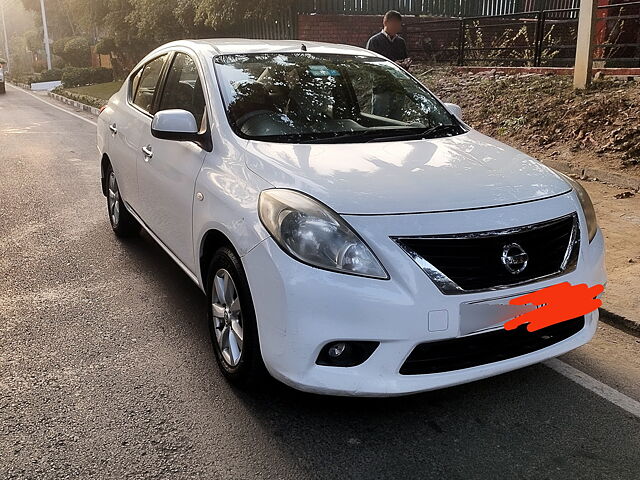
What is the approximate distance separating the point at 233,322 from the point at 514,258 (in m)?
1.35

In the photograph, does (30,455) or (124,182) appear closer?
(30,455)

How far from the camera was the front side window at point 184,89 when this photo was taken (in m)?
3.94

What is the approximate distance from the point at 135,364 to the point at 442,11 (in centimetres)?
1881

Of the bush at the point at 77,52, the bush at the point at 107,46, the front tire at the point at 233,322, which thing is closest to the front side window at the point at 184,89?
the front tire at the point at 233,322

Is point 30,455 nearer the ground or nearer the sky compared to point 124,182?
nearer the ground

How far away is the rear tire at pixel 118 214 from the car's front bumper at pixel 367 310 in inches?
120

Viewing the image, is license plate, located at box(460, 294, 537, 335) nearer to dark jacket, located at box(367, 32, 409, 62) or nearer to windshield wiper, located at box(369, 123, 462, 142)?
windshield wiper, located at box(369, 123, 462, 142)

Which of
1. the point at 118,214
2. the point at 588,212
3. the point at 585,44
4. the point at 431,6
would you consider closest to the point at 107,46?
the point at 431,6

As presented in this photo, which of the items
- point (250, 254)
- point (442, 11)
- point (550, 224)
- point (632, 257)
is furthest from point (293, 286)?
point (442, 11)

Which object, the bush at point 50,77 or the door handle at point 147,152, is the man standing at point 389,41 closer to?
the door handle at point 147,152

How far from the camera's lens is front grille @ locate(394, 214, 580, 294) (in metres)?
2.66

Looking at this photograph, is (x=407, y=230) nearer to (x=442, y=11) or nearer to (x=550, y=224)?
(x=550, y=224)

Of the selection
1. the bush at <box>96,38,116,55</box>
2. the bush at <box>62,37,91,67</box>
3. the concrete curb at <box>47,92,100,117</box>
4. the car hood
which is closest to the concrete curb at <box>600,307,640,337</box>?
the car hood

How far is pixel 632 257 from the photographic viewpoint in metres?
5.04
